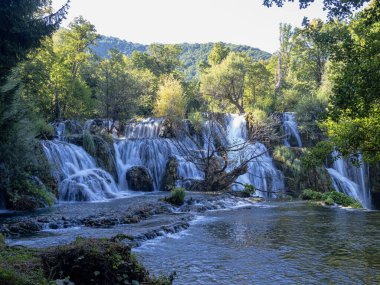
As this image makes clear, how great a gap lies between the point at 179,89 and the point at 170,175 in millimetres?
17902

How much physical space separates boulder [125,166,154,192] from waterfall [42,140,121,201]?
1.46 m

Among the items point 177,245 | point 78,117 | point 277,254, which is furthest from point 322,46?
point 78,117

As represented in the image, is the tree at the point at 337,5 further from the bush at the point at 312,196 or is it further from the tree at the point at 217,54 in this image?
the tree at the point at 217,54

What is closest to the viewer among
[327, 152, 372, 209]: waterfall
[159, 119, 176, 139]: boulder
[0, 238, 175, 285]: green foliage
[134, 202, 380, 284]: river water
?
[0, 238, 175, 285]: green foliage

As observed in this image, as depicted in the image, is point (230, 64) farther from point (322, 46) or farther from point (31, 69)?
point (322, 46)

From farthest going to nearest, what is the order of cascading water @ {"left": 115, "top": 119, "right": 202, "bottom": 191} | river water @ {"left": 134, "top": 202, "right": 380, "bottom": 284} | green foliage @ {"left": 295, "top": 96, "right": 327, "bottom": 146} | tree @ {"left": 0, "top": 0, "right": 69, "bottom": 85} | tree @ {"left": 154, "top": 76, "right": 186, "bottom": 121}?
tree @ {"left": 154, "top": 76, "right": 186, "bottom": 121} → green foliage @ {"left": 295, "top": 96, "right": 327, "bottom": 146} → cascading water @ {"left": 115, "top": 119, "right": 202, "bottom": 191} → tree @ {"left": 0, "top": 0, "right": 69, "bottom": 85} → river water @ {"left": 134, "top": 202, "right": 380, "bottom": 284}

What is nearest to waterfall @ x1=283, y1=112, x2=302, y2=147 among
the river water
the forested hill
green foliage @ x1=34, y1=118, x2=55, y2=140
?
green foliage @ x1=34, y1=118, x2=55, y2=140

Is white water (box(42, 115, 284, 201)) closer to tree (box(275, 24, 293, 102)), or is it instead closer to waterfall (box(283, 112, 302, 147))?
waterfall (box(283, 112, 302, 147))

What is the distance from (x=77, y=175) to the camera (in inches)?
926

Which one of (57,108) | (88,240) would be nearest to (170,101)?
(57,108)

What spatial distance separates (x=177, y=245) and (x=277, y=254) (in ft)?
9.00

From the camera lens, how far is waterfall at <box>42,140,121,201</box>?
22125 mm

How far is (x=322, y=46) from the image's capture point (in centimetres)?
1148

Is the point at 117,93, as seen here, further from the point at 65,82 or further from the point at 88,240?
the point at 88,240
